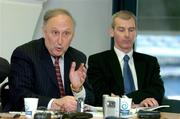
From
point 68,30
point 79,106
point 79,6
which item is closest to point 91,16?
point 79,6

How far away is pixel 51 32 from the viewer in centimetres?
277

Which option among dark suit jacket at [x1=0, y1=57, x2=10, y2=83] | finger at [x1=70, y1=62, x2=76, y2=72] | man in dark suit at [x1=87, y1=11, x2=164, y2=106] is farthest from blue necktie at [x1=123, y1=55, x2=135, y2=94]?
dark suit jacket at [x1=0, y1=57, x2=10, y2=83]

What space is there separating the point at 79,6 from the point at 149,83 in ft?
4.35

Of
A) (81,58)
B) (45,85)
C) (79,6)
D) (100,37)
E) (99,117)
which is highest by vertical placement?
(79,6)

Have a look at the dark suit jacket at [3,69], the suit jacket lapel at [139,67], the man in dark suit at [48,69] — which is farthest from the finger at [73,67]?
the suit jacket lapel at [139,67]

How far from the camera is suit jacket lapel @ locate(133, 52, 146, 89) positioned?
3357 mm

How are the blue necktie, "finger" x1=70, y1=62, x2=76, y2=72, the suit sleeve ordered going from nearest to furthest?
"finger" x1=70, y1=62, x2=76, y2=72, the suit sleeve, the blue necktie

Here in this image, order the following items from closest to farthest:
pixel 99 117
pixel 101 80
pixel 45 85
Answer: pixel 99 117
pixel 45 85
pixel 101 80

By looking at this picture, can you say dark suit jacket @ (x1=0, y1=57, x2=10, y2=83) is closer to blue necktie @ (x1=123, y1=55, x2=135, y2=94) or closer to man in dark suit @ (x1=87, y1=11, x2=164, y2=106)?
man in dark suit @ (x1=87, y1=11, x2=164, y2=106)

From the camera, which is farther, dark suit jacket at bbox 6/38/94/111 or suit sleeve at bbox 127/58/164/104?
suit sleeve at bbox 127/58/164/104

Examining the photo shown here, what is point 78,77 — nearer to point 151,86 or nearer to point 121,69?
point 121,69

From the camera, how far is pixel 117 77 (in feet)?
10.7


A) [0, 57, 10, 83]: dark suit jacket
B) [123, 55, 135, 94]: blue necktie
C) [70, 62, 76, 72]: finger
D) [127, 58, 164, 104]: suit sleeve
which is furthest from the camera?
[123, 55, 135, 94]: blue necktie

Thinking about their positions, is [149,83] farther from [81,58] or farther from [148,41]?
[148,41]
